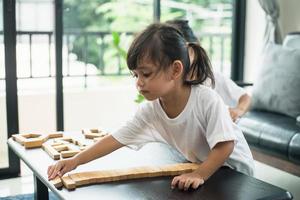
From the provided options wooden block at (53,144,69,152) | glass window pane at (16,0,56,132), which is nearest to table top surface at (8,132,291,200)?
wooden block at (53,144,69,152)

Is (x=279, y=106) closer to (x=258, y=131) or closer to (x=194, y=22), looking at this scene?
(x=258, y=131)

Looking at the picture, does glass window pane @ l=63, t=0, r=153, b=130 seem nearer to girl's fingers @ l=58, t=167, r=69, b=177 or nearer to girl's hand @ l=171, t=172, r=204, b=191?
girl's fingers @ l=58, t=167, r=69, b=177

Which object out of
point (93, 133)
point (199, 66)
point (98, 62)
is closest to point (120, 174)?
point (199, 66)

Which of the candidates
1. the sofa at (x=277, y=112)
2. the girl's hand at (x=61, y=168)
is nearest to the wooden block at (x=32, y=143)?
the girl's hand at (x=61, y=168)

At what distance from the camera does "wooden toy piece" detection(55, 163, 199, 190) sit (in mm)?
1428

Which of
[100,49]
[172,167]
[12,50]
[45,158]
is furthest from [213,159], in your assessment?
[100,49]

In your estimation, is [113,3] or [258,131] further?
[113,3]

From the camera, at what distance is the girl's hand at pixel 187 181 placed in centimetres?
136

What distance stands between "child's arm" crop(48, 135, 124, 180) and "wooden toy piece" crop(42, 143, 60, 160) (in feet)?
0.53

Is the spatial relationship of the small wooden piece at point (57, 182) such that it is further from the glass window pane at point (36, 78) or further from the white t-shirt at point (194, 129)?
the glass window pane at point (36, 78)

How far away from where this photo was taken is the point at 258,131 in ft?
9.99

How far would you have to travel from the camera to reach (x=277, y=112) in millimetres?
3303

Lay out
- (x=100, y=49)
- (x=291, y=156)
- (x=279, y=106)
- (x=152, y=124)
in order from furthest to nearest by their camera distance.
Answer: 1. (x=100, y=49)
2. (x=279, y=106)
3. (x=291, y=156)
4. (x=152, y=124)

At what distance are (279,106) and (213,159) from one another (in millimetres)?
1941
